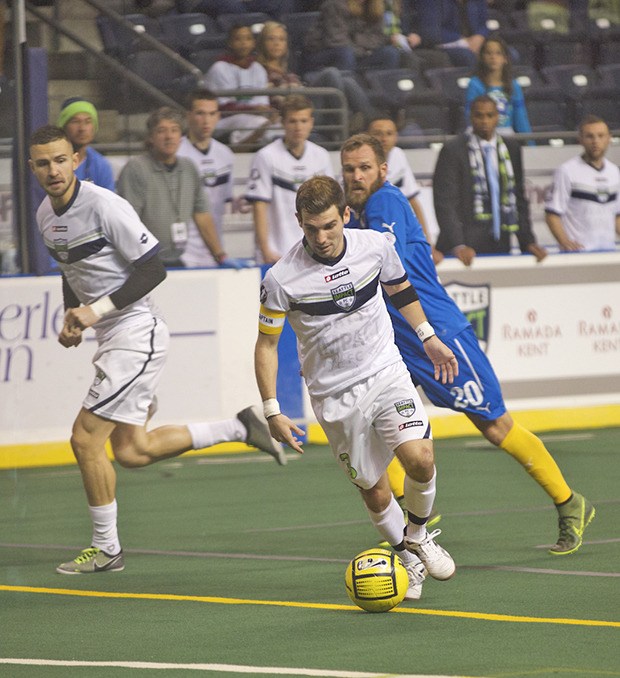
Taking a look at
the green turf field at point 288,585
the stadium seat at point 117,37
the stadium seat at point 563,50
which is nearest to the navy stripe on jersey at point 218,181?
the stadium seat at point 117,37

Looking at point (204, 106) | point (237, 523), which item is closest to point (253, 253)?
point (204, 106)

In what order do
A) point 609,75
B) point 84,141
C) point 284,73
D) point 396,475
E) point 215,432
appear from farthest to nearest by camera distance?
point 609,75
point 284,73
point 84,141
point 215,432
point 396,475

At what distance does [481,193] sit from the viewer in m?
13.9

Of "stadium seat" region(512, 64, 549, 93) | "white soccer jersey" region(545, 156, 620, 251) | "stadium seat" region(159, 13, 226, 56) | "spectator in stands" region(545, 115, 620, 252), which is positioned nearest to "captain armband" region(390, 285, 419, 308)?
"spectator in stands" region(545, 115, 620, 252)

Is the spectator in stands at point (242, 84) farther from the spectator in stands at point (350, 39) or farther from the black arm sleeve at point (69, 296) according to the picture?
the black arm sleeve at point (69, 296)

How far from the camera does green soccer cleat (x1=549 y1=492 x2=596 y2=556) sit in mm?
8094

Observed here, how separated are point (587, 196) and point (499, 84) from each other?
1.65 metres

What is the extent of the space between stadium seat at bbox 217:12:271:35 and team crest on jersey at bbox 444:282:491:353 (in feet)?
14.6

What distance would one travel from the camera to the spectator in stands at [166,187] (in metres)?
12.7

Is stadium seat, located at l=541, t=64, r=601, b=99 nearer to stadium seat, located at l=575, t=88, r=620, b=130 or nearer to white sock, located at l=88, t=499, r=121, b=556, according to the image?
stadium seat, located at l=575, t=88, r=620, b=130

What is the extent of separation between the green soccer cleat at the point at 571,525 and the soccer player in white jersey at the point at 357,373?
122 cm

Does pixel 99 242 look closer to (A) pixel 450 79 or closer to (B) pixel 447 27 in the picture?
(A) pixel 450 79

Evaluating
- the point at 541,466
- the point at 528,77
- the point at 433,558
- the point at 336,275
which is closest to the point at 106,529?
the point at 433,558

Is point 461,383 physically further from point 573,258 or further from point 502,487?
point 573,258
